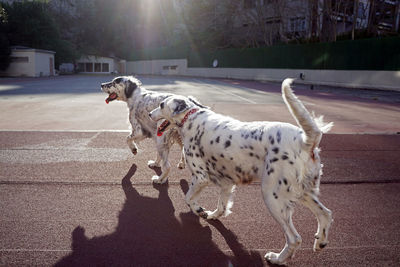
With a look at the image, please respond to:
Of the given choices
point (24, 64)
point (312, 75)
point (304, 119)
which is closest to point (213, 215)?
point (304, 119)

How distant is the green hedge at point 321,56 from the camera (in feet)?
89.3

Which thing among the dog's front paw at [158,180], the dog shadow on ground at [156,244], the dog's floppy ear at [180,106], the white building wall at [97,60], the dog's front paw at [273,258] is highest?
the white building wall at [97,60]

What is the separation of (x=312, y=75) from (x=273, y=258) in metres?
34.6

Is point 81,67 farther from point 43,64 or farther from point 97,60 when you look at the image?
point 43,64

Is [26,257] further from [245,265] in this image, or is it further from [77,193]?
[245,265]

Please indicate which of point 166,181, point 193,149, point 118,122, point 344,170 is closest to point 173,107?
point 193,149

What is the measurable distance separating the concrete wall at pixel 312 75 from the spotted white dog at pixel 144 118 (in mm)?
25119

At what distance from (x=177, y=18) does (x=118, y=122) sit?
2670 inches

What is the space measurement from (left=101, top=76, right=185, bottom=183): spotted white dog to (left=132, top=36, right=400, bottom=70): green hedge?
83.8ft

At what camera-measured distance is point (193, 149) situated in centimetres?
445

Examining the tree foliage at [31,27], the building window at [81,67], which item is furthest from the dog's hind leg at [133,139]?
the building window at [81,67]

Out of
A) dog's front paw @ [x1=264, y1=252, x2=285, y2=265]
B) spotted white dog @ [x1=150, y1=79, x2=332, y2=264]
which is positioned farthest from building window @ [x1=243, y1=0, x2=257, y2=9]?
dog's front paw @ [x1=264, y1=252, x2=285, y2=265]

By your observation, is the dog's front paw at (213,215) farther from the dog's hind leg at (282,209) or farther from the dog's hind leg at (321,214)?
the dog's hind leg at (321,214)

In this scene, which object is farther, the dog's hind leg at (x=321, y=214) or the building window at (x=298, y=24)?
the building window at (x=298, y=24)
